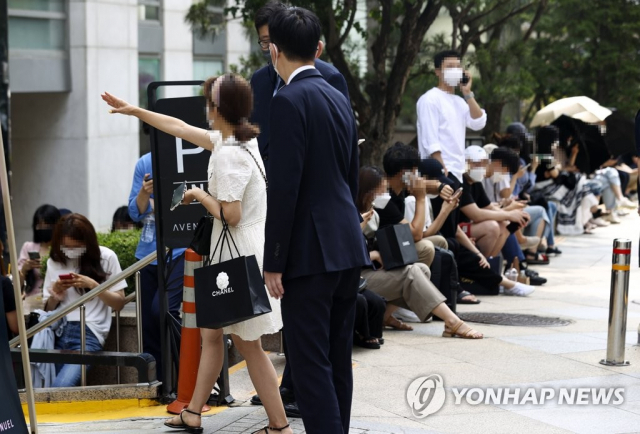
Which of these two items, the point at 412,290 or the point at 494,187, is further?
the point at 494,187

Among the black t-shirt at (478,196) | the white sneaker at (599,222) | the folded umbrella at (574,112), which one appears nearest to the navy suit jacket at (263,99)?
the black t-shirt at (478,196)

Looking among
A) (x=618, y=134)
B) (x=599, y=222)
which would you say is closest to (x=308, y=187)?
(x=599, y=222)

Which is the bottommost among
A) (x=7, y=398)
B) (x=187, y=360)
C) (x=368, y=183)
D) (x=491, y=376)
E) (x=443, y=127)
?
(x=491, y=376)

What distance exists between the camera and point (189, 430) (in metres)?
5.52

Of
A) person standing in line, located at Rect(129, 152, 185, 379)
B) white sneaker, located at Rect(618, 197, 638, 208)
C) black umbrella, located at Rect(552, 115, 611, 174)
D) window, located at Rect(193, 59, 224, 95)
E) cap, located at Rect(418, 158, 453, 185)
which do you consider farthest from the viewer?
window, located at Rect(193, 59, 224, 95)

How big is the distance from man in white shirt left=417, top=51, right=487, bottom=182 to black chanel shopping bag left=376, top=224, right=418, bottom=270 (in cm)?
211

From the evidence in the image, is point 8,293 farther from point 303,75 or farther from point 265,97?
point 303,75

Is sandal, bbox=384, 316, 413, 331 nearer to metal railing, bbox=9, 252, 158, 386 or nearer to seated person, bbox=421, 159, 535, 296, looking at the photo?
seated person, bbox=421, 159, 535, 296

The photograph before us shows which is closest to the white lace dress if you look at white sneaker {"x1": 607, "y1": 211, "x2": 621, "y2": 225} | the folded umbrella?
the folded umbrella

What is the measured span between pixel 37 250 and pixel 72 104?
976 cm

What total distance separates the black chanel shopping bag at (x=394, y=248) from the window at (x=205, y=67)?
49.6ft

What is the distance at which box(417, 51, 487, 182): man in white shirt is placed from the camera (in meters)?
10.1

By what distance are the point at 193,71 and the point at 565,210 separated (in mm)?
9434

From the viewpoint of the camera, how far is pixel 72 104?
18359mm
